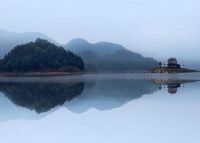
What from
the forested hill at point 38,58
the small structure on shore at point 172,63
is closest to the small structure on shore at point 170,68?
the small structure on shore at point 172,63

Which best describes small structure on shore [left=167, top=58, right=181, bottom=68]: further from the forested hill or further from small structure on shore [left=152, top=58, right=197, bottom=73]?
the forested hill

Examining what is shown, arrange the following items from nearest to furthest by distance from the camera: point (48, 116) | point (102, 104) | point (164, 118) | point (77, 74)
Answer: point (164, 118) < point (48, 116) < point (102, 104) < point (77, 74)

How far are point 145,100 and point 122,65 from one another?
16.2 ft

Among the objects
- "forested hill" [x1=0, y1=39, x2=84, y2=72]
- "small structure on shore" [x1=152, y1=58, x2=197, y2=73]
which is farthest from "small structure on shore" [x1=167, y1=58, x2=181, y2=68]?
"forested hill" [x1=0, y1=39, x2=84, y2=72]

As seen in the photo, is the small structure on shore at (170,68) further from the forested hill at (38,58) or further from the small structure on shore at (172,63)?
the forested hill at (38,58)

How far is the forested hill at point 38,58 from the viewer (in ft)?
34.7

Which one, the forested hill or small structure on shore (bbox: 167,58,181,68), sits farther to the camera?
the forested hill

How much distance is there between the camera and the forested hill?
1057cm

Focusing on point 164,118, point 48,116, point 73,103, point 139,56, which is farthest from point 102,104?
point 139,56

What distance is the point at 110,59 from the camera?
9539 millimetres

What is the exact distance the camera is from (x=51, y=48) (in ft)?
35.3

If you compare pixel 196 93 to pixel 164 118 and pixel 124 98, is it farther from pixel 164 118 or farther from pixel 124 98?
pixel 164 118

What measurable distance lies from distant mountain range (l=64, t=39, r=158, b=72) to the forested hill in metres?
0.71

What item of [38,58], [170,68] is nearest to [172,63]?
[170,68]
